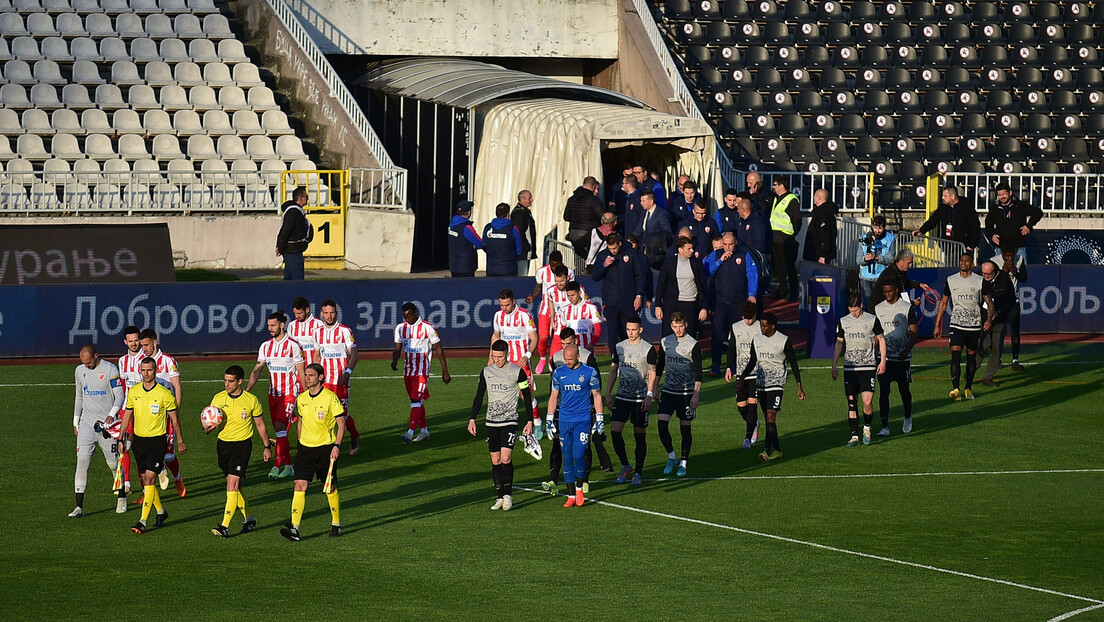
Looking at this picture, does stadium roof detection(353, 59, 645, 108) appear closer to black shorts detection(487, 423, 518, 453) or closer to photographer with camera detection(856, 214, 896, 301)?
photographer with camera detection(856, 214, 896, 301)

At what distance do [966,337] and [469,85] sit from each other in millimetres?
14698

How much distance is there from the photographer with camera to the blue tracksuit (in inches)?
396

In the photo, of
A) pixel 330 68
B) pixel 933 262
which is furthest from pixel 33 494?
pixel 330 68

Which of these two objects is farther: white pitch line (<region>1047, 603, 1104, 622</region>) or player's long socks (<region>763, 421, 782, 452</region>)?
player's long socks (<region>763, 421, 782, 452</region>)

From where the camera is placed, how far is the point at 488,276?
25.7m

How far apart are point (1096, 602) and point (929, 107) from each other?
1035 inches

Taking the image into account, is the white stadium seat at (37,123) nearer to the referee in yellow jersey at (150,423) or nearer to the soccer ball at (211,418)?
the referee in yellow jersey at (150,423)

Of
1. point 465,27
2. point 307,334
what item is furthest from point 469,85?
point 307,334

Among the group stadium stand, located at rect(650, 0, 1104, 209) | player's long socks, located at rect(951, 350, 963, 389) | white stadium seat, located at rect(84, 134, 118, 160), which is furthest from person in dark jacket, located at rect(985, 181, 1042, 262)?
white stadium seat, located at rect(84, 134, 118, 160)

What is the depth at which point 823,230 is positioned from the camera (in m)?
26.9

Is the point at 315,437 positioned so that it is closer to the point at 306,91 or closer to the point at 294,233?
the point at 294,233

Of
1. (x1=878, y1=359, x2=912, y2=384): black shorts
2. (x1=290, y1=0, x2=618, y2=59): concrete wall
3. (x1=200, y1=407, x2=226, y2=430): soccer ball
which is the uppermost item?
(x1=290, y1=0, x2=618, y2=59): concrete wall

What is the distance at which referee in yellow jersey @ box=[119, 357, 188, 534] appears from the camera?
14.8m

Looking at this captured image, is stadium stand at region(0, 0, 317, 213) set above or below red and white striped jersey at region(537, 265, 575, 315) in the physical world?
above
